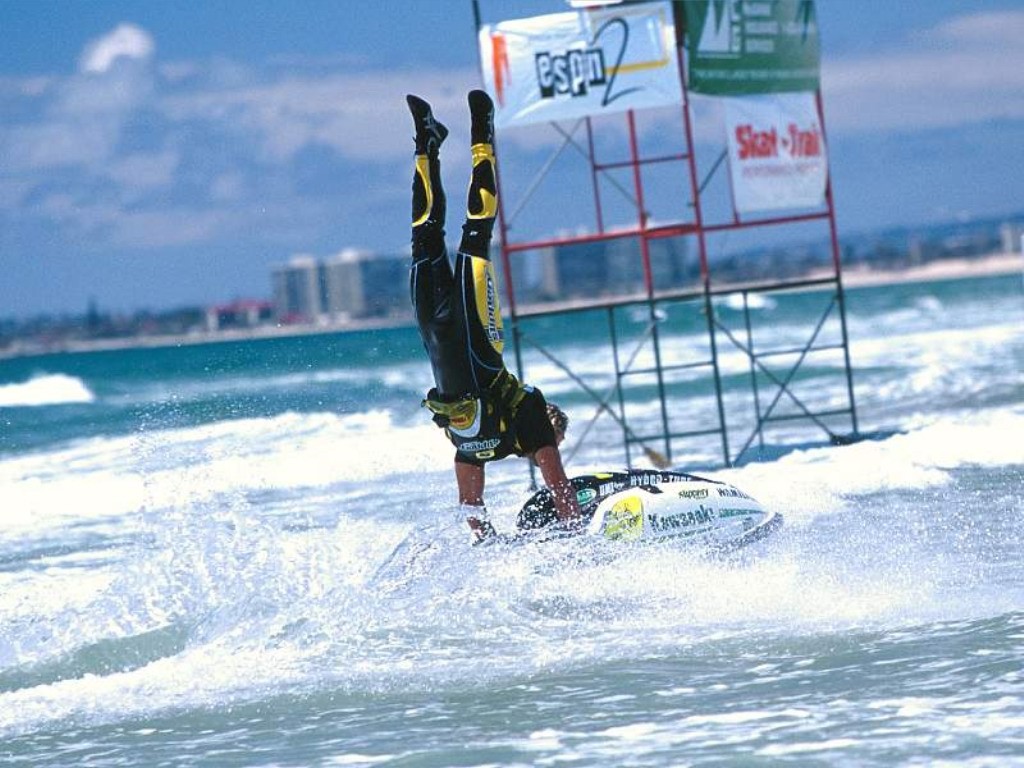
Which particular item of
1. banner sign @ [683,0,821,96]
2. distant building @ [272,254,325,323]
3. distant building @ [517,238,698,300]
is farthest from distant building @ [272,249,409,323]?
banner sign @ [683,0,821,96]

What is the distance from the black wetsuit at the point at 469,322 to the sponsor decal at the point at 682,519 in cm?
88

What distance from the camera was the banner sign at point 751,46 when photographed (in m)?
16.5

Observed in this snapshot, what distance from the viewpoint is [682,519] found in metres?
9.98

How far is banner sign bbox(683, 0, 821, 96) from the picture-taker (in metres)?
16.5

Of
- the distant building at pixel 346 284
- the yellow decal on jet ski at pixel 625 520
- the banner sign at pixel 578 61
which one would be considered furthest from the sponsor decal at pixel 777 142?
the distant building at pixel 346 284

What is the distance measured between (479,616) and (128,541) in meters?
5.93

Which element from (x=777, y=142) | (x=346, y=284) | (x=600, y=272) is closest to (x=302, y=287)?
(x=346, y=284)

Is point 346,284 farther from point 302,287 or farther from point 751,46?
point 751,46

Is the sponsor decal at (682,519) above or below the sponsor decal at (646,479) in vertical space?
below

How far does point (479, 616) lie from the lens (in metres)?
8.62

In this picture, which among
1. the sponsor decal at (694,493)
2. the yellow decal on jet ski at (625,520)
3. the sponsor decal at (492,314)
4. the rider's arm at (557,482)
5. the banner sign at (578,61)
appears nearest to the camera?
the sponsor decal at (492,314)

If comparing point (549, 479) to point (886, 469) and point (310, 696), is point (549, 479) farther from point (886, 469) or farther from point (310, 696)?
point (886, 469)

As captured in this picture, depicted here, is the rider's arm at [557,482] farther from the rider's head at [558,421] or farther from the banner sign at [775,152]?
the banner sign at [775,152]

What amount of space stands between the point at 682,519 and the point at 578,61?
713 cm
